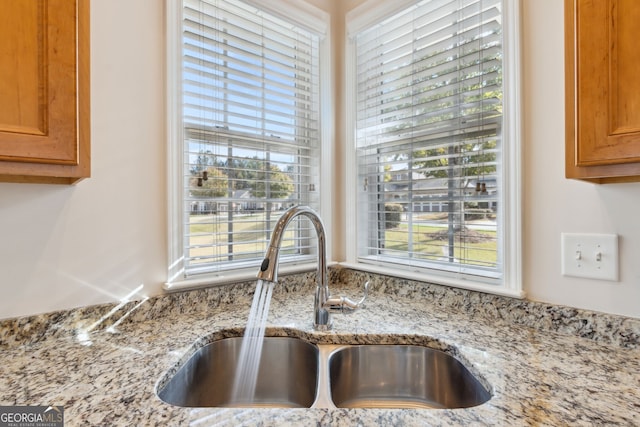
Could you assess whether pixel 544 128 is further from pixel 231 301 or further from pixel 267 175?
pixel 231 301

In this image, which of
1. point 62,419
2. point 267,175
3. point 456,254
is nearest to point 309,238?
point 267,175

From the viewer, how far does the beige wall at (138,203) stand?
883 mm

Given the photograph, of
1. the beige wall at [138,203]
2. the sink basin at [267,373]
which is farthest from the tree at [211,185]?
the sink basin at [267,373]

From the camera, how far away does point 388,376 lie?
0.99 metres

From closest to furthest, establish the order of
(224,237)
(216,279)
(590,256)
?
1. (590,256)
2. (216,279)
3. (224,237)

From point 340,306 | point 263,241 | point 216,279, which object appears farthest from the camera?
point 263,241

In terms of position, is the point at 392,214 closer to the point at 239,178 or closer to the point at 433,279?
the point at 433,279

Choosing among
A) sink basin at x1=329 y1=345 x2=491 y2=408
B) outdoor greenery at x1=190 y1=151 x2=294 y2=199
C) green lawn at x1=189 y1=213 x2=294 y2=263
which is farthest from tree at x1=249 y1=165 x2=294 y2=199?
sink basin at x1=329 y1=345 x2=491 y2=408

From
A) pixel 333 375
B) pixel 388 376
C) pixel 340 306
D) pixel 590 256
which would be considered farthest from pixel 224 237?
pixel 590 256

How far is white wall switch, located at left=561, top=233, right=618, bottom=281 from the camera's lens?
0.88 meters

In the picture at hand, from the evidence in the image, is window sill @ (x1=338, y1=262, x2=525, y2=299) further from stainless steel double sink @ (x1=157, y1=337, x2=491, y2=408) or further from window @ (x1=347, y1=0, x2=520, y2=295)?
stainless steel double sink @ (x1=157, y1=337, x2=491, y2=408)

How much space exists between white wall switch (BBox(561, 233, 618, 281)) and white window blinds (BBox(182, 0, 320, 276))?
106cm

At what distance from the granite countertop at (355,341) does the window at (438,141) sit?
0.17 m

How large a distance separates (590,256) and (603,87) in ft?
1.60
